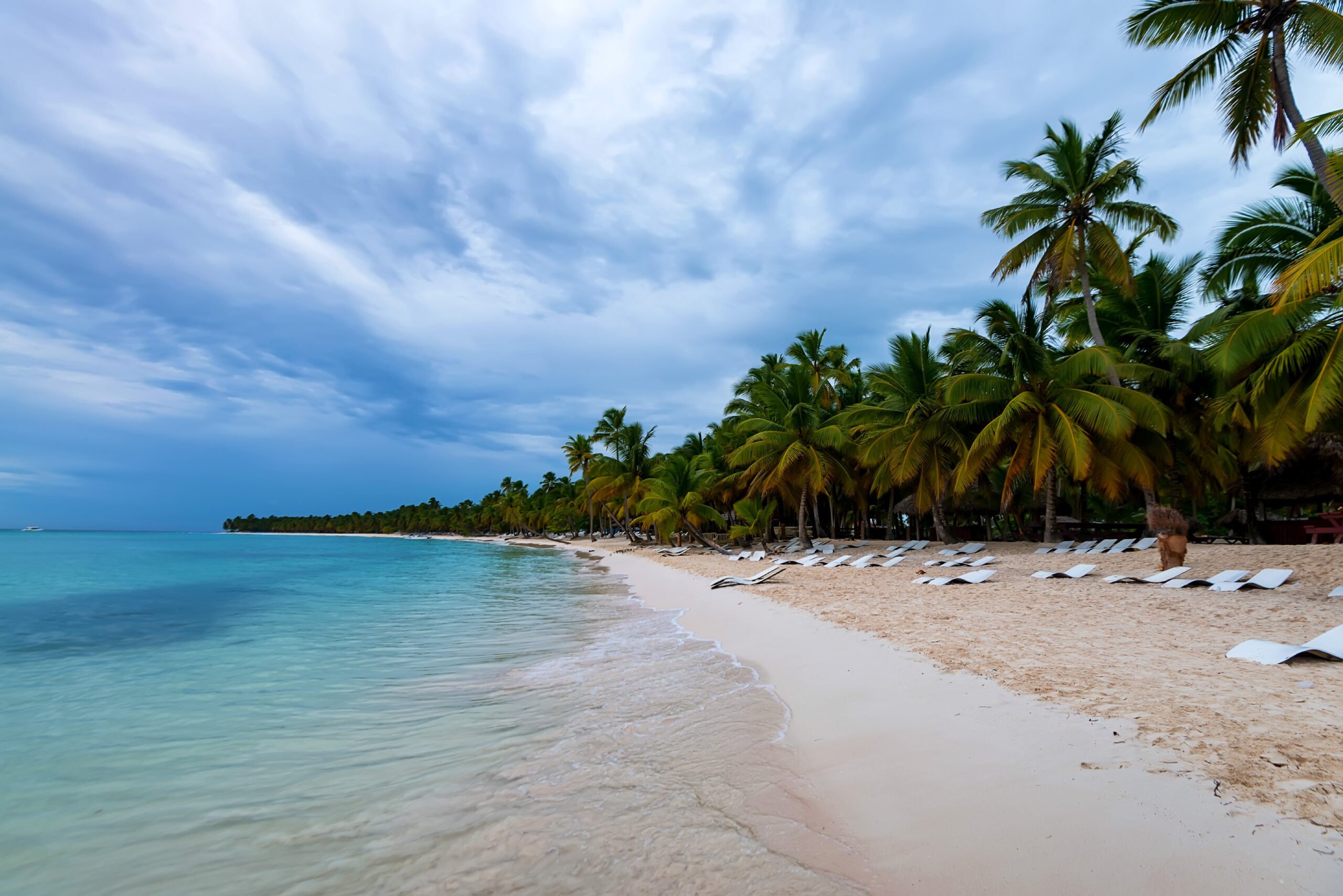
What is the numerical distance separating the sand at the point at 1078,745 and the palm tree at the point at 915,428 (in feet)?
40.6

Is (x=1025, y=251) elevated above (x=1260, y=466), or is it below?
above

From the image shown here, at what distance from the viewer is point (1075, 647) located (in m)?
5.52

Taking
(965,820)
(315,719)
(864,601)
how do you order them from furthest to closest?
(864,601)
(315,719)
(965,820)

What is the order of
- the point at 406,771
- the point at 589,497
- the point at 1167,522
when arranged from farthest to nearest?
the point at 589,497 < the point at 1167,522 < the point at 406,771

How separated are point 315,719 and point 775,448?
60.1 feet

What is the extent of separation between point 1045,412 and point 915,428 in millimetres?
4592

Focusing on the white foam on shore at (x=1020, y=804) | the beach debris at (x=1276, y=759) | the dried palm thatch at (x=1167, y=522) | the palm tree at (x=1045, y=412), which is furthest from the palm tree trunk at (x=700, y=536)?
the beach debris at (x=1276, y=759)

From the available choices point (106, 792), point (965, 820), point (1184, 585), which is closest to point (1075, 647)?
point (965, 820)

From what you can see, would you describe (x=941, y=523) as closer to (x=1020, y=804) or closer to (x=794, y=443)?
(x=794, y=443)

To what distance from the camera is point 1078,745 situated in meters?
3.22

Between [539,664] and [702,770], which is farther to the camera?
[539,664]

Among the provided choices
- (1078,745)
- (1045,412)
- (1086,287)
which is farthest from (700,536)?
(1078,745)

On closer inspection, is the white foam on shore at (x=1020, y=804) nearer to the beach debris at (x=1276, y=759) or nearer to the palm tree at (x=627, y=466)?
the beach debris at (x=1276, y=759)

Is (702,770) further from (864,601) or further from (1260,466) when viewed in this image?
(1260,466)
